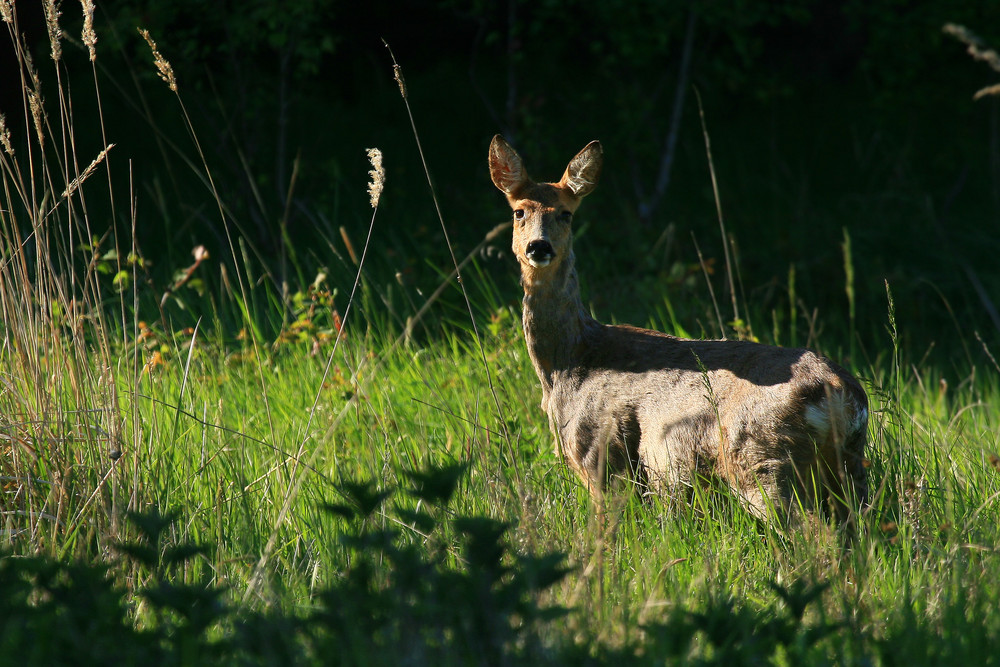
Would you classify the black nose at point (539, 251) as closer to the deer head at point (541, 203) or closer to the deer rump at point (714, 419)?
the deer head at point (541, 203)

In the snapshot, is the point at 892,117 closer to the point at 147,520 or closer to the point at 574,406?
the point at 574,406

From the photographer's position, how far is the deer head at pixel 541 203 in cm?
404

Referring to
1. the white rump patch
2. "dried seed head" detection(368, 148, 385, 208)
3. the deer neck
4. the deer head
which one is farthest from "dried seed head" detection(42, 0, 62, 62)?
the white rump patch

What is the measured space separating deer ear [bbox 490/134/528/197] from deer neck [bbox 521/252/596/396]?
0.44m

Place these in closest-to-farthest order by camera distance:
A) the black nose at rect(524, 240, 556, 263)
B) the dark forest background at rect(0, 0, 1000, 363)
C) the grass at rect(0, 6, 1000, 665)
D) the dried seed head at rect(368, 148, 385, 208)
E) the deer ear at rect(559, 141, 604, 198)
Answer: the grass at rect(0, 6, 1000, 665) → the dried seed head at rect(368, 148, 385, 208) → the black nose at rect(524, 240, 556, 263) → the deer ear at rect(559, 141, 604, 198) → the dark forest background at rect(0, 0, 1000, 363)

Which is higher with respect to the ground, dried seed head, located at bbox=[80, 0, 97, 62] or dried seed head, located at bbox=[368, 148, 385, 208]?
dried seed head, located at bbox=[80, 0, 97, 62]

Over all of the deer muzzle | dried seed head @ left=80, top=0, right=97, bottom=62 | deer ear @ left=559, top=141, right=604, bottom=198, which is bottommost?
the deer muzzle

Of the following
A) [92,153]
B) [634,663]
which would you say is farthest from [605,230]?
[634,663]

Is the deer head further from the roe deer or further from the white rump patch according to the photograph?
the white rump patch

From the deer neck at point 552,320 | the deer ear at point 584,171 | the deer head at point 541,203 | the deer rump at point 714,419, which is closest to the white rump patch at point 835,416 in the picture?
the deer rump at point 714,419

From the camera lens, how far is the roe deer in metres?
3.34

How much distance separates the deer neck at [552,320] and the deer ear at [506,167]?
0.44 m

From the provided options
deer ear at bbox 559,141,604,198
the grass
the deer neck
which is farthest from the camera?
deer ear at bbox 559,141,604,198

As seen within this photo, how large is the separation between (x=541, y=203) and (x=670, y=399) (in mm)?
1015
